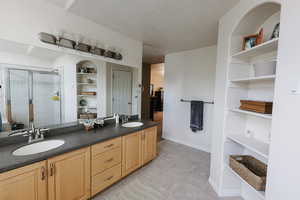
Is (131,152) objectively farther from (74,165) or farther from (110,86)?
(110,86)

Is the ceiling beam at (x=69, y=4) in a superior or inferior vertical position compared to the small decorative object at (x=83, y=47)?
superior

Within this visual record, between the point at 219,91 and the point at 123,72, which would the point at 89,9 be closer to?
the point at 123,72

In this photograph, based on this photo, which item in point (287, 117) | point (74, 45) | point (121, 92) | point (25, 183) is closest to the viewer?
point (287, 117)

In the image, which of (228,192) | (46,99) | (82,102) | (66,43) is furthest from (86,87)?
(228,192)

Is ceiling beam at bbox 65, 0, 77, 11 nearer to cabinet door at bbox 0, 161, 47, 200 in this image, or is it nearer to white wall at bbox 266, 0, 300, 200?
cabinet door at bbox 0, 161, 47, 200

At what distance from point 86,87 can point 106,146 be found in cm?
103

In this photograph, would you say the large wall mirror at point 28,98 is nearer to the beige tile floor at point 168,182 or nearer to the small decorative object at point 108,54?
the small decorative object at point 108,54

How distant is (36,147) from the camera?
1455 mm

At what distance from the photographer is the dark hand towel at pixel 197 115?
315 centimetres

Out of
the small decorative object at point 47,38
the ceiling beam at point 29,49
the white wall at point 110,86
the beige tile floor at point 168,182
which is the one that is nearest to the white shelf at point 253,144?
the beige tile floor at point 168,182

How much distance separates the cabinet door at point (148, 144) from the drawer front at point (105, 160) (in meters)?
0.55

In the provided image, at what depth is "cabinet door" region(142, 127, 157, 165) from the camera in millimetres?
2355

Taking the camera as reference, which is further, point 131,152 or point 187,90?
point 187,90

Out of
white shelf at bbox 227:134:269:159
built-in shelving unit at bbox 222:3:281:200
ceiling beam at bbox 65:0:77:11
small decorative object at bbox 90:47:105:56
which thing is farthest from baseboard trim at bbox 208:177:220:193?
ceiling beam at bbox 65:0:77:11
